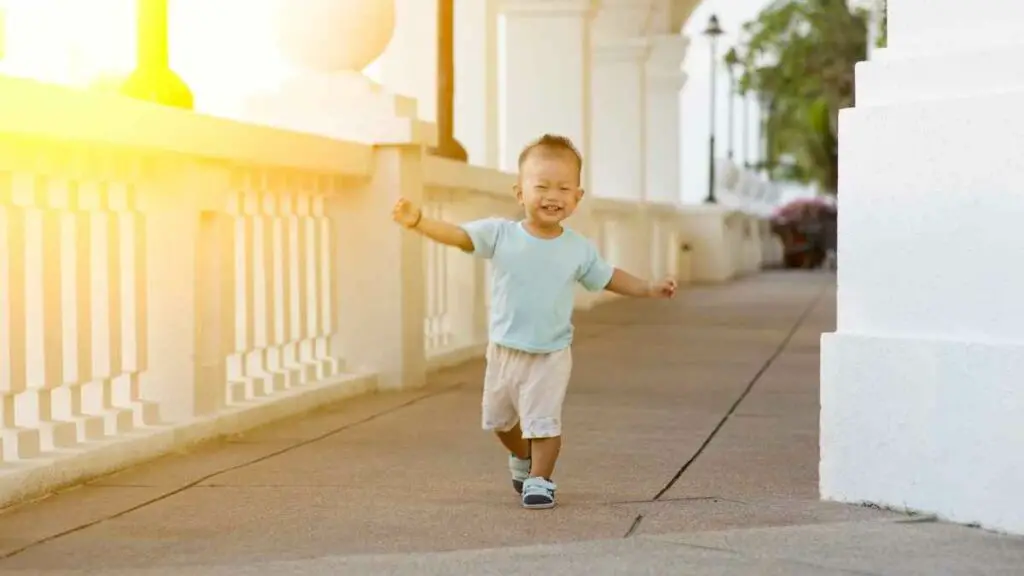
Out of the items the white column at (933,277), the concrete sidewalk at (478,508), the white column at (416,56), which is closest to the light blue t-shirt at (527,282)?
the concrete sidewalk at (478,508)

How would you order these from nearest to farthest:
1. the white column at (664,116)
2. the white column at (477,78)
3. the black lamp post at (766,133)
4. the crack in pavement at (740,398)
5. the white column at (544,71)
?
the crack in pavement at (740,398) → the white column at (477,78) → the white column at (544,71) → the white column at (664,116) → the black lamp post at (766,133)

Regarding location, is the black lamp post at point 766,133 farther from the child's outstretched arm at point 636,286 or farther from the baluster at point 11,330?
the baluster at point 11,330

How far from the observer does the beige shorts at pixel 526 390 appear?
4328 mm

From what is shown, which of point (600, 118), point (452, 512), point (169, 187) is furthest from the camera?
point (600, 118)

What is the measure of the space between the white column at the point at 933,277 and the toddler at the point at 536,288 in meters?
0.56

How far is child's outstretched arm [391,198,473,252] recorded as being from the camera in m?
4.11

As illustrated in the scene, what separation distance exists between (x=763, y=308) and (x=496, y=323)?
10.3 metres

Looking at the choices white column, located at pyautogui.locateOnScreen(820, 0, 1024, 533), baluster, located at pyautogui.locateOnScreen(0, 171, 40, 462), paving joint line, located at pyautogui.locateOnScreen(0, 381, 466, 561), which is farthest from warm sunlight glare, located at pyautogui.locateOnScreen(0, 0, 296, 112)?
white column, located at pyautogui.locateOnScreen(820, 0, 1024, 533)

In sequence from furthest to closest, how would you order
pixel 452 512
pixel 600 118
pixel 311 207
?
pixel 600 118
pixel 311 207
pixel 452 512

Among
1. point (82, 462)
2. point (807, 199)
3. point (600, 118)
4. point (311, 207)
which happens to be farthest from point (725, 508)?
Result: point (807, 199)

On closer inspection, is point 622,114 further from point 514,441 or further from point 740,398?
point 514,441

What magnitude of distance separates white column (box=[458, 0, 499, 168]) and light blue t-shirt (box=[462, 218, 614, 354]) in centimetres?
863

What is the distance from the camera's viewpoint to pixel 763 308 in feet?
47.4

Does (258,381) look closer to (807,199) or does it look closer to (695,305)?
(695,305)
